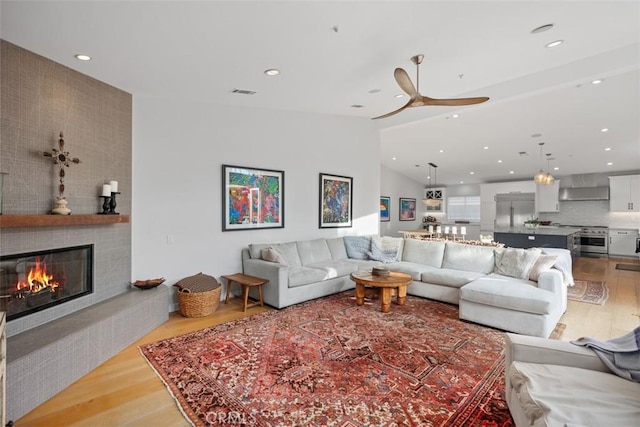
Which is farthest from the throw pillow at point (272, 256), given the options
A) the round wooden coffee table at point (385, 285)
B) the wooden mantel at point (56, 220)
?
the wooden mantel at point (56, 220)

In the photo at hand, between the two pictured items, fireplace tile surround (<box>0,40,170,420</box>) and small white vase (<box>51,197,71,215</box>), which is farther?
small white vase (<box>51,197,71,215</box>)

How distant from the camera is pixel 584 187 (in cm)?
921

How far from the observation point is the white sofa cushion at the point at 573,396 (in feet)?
4.34

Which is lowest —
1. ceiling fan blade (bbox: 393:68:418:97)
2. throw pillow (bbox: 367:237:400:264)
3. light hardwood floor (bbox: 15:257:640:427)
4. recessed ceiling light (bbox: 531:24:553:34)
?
light hardwood floor (bbox: 15:257:640:427)

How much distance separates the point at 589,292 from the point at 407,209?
687 centimetres

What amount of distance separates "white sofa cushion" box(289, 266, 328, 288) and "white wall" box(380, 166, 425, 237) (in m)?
6.18

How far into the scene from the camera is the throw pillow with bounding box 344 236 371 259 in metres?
5.77

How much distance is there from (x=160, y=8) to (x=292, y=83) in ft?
6.03

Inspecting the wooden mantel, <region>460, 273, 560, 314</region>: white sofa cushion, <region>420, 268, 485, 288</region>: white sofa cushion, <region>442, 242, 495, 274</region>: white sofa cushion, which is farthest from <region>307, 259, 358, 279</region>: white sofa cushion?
the wooden mantel

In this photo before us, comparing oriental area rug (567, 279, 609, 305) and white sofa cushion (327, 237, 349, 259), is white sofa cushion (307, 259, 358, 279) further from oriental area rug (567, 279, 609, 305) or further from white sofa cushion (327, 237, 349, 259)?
oriental area rug (567, 279, 609, 305)

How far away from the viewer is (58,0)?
204 centimetres

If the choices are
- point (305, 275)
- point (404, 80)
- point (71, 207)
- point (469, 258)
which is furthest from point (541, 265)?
point (71, 207)

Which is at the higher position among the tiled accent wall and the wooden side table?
the tiled accent wall

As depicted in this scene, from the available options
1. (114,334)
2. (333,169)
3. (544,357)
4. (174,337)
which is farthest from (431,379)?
(333,169)
